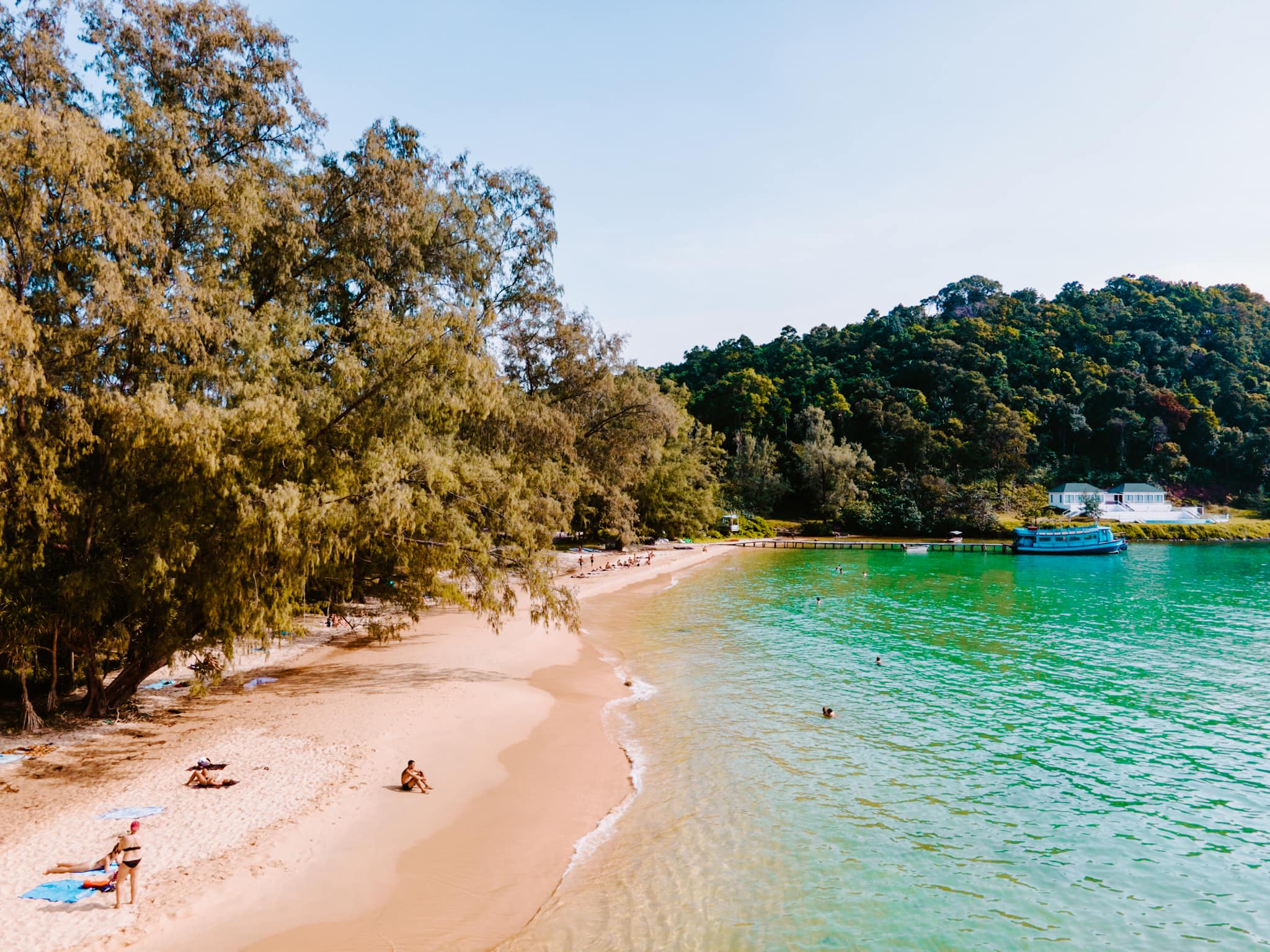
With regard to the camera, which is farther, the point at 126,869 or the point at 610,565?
the point at 610,565

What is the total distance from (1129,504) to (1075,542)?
3033 centimetres

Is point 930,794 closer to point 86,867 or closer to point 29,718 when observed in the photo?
point 86,867

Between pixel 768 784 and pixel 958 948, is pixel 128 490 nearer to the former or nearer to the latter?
pixel 768 784

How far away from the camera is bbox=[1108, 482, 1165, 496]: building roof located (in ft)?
306

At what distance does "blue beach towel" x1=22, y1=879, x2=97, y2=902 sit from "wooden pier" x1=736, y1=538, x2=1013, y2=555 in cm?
6984

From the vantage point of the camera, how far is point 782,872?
11297 mm

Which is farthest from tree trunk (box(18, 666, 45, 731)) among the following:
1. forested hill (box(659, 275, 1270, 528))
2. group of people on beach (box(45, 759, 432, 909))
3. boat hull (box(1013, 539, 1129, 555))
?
forested hill (box(659, 275, 1270, 528))

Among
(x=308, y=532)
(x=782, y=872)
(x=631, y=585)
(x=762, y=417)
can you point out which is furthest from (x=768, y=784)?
(x=762, y=417)

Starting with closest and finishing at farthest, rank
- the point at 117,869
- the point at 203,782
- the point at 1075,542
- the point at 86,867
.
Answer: the point at 117,869 → the point at 86,867 → the point at 203,782 → the point at 1075,542

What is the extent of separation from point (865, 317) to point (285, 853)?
507 feet

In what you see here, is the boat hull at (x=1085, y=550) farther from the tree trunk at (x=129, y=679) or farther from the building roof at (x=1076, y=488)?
the tree trunk at (x=129, y=679)

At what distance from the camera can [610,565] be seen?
2152 inches

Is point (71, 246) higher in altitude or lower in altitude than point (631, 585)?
higher

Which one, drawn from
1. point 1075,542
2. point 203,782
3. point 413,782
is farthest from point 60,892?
point 1075,542
